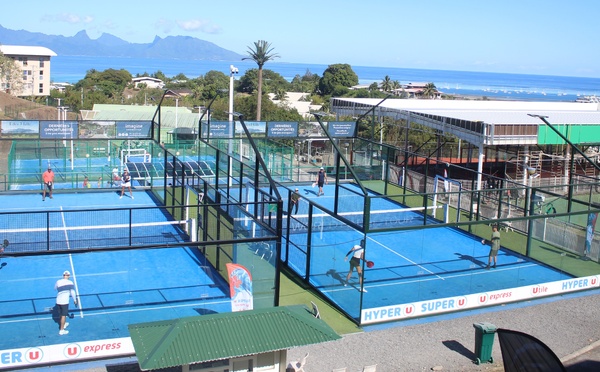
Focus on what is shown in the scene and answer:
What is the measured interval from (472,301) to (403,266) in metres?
3.66

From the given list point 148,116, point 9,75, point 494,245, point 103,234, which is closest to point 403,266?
point 494,245

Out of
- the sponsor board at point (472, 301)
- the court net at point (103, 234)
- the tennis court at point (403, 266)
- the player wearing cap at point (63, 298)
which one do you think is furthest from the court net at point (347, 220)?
the player wearing cap at point (63, 298)

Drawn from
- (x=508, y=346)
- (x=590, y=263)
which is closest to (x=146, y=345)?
(x=508, y=346)

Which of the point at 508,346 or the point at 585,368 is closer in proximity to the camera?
the point at 508,346

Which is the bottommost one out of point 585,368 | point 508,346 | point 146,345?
point 585,368

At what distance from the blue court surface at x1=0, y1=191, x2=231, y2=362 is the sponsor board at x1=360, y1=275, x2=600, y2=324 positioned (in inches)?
165

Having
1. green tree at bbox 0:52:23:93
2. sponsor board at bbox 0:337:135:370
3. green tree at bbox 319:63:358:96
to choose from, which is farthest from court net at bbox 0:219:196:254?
green tree at bbox 319:63:358:96

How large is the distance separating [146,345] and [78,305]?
6642 mm

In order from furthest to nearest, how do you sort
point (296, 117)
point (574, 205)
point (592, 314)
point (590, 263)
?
1. point (296, 117)
2. point (574, 205)
3. point (590, 263)
4. point (592, 314)

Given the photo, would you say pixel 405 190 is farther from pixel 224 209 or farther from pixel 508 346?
pixel 508 346

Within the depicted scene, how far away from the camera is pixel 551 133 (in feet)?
121

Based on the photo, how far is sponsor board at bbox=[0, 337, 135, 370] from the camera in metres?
14.2

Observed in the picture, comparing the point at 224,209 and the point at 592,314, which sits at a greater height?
the point at 224,209

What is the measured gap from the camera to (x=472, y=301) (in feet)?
62.7
